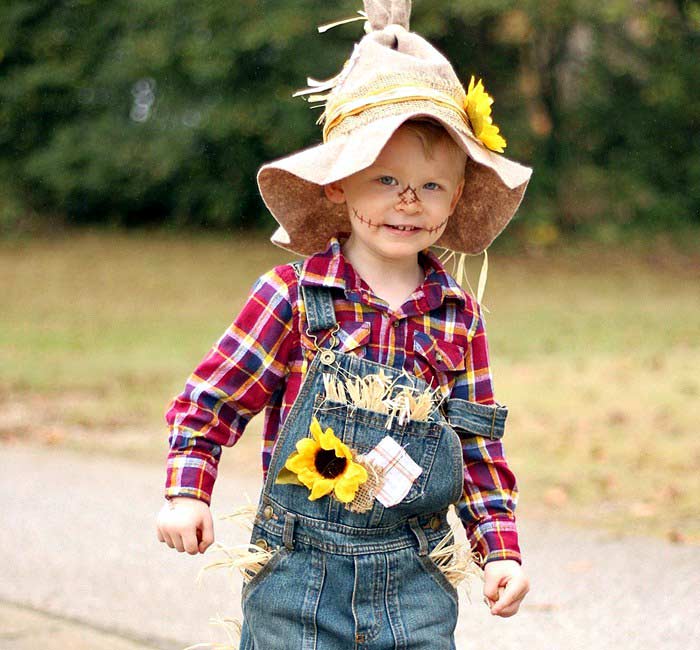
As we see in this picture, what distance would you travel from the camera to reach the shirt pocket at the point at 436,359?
7.93ft

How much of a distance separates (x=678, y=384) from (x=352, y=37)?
1062cm

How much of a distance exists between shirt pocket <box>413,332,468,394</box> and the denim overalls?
45 mm

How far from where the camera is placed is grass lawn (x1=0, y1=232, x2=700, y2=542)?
20.0ft

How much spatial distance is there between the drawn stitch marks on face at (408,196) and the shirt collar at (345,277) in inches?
7.0

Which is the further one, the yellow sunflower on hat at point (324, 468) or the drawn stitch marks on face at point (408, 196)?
the drawn stitch marks on face at point (408, 196)

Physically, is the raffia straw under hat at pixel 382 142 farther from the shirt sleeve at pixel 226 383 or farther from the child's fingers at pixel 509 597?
the child's fingers at pixel 509 597

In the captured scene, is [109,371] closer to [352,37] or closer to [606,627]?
[606,627]

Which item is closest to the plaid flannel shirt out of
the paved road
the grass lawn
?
the paved road

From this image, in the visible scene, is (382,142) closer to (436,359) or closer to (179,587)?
(436,359)

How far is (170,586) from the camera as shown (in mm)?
4434

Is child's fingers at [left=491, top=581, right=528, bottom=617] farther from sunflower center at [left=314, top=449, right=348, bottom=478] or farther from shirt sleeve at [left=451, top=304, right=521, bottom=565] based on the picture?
sunflower center at [left=314, top=449, right=348, bottom=478]

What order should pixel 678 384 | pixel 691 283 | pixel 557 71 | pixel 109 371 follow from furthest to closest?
1. pixel 557 71
2. pixel 691 283
3. pixel 109 371
4. pixel 678 384

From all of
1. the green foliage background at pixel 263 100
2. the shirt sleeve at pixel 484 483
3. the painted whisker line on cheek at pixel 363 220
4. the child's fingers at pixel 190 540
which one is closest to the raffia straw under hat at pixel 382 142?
the painted whisker line on cheek at pixel 363 220

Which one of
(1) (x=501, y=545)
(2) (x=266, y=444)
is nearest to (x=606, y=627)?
(1) (x=501, y=545)
